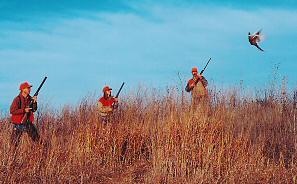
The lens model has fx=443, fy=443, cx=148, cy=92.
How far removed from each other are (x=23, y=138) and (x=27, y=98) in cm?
90

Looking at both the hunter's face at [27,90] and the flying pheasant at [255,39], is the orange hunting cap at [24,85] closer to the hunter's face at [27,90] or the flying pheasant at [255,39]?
the hunter's face at [27,90]

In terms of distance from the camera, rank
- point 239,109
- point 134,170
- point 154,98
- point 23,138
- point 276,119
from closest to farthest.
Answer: point 134,170 → point 154,98 → point 23,138 → point 276,119 → point 239,109

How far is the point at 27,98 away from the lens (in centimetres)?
937

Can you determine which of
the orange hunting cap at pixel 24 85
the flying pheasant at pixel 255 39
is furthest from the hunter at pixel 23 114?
the flying pheasant at pixel 255 39

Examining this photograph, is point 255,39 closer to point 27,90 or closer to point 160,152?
point 160,152

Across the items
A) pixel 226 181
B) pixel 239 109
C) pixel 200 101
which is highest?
pixel 239 109

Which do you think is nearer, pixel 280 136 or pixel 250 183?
pixel 250 183

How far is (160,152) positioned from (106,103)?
392cm

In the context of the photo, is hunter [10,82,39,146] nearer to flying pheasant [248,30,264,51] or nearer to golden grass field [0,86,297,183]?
golden grass field [0,86,297,183]

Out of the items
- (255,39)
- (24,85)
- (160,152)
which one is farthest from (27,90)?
(255,39)

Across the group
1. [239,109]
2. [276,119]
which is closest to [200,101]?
[276,119]

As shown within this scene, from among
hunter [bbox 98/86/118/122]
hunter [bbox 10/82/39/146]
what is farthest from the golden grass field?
hunter [bbox 98/86/118/122]

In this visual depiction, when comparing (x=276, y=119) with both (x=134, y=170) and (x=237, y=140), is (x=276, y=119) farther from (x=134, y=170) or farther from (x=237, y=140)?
(x=134, y=170)

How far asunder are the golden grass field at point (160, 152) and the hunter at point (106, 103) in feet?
2.46
